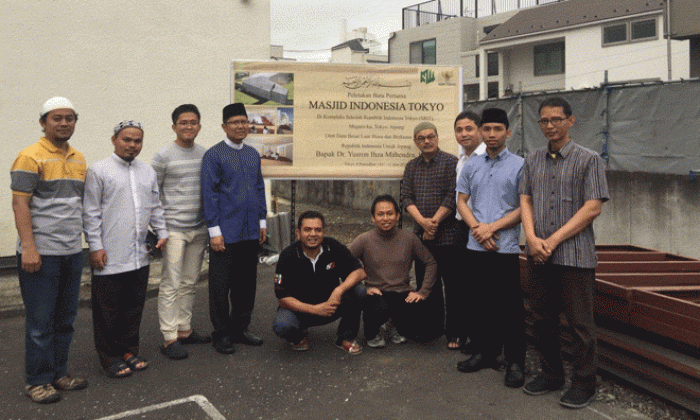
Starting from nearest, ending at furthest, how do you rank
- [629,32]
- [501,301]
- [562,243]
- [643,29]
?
[562,243] < [501,301] < [643,29] < [629,32]

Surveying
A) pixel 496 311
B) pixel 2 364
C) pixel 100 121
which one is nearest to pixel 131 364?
pixel 2 364

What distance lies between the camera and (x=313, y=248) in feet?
15.4

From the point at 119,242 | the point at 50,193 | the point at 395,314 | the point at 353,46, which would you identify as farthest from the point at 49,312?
the point at 353,46

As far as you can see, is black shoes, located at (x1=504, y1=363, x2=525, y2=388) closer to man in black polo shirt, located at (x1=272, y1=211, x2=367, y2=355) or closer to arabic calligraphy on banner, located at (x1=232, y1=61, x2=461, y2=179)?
man in black polo shirt, located at (x1=272, y1=211, x2=367, y2=355)

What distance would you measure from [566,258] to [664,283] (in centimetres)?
144

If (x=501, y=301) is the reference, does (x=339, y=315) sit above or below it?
below

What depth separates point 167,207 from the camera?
4691mm

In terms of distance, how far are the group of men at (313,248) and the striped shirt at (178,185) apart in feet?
0.04

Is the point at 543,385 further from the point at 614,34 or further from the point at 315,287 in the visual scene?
the point at 614,34

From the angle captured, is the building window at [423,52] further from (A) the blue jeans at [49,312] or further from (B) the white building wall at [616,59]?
(A) the blue jeans at [49,312]

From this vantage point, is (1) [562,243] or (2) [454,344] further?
(2) [454,344]

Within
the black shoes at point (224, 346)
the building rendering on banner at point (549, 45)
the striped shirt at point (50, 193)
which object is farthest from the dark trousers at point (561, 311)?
the building rendering on banner at point (549, 45)

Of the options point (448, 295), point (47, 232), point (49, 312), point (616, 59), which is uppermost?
point (616, 59)

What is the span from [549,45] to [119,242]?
2529cm
